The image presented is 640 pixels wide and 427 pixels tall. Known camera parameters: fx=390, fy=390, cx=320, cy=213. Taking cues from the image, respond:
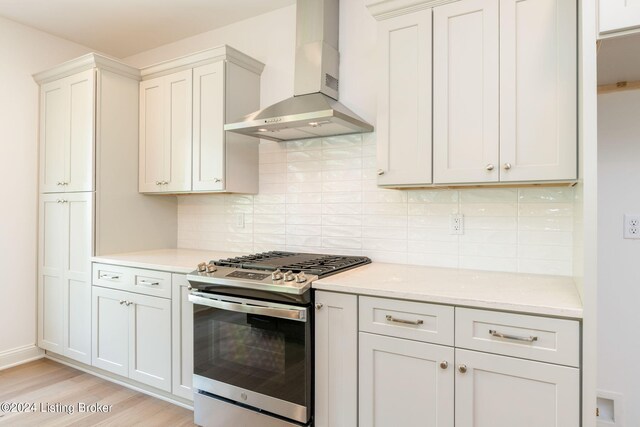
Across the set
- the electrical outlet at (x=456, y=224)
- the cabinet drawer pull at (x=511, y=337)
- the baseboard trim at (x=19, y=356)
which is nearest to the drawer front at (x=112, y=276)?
the baseboard trim at (x=19, y=356)

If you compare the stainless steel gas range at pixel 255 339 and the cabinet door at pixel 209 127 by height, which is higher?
the cabinet door at pixel 209 127

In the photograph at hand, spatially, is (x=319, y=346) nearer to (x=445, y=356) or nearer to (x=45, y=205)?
(x=445, y=356)

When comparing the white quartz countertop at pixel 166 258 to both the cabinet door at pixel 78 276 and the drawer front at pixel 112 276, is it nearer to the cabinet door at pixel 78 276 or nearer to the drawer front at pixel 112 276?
the drawer front at pixel 112 276

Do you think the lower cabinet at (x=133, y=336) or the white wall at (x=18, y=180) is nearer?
the lower cabinet at (x=133, y=336)

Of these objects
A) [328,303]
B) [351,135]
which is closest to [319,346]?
[328,303]

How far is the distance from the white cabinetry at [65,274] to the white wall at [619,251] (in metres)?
3.27

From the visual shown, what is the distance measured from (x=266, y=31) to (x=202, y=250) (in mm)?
1822

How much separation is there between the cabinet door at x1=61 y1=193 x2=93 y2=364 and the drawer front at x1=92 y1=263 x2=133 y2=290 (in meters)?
0.10

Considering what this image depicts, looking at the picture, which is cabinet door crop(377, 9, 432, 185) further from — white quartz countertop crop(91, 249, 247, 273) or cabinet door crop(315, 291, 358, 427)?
white quartz countertop crop(91, 249, 247, 273)

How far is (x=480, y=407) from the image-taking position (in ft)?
5.07

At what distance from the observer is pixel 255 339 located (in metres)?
2.05

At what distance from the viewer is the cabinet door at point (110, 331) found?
8.72 feet

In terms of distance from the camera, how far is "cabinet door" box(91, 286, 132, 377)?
2.66 m

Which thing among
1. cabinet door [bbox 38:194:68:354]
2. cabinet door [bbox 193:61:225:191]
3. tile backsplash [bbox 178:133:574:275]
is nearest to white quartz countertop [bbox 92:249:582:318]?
tile backsplash [bbox 178:133:574:275]
